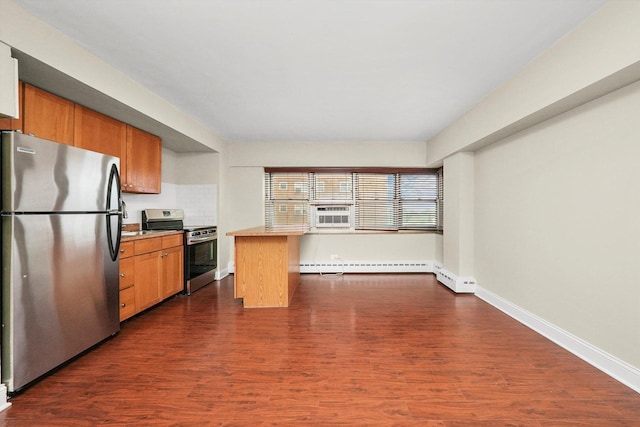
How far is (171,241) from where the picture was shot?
3.65m

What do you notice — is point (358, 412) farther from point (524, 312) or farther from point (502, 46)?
point (502, 46)

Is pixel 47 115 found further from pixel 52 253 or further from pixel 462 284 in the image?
pixel 462 284

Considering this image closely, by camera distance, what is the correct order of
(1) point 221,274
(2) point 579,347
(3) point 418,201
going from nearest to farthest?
(2) point 579,347, (1) point 221,274, (3) point 418,201

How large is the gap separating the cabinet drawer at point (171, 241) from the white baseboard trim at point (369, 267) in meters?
2.32

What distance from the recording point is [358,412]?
64.7 inches

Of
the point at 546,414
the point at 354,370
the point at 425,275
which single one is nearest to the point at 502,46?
the point at 546,414

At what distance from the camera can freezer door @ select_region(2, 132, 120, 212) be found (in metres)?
1.71

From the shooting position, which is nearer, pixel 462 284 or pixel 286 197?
pixel 462 284

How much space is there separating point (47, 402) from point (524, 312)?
408 centimetres

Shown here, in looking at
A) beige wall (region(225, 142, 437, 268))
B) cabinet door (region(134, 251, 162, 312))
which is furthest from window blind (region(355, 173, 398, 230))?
cabinet door (region(134, 251, 162, 312))

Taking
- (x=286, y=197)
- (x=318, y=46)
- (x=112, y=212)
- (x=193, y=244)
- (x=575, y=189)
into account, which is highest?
(x=318, y=46)

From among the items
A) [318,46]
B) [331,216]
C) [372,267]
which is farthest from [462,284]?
[318,46]

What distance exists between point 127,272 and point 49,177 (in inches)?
51.9

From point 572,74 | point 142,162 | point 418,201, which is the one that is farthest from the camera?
point 418,201
